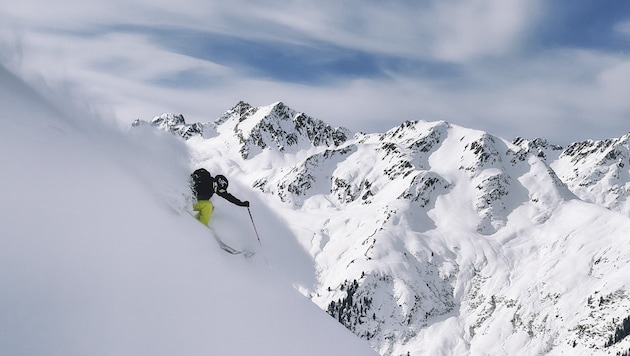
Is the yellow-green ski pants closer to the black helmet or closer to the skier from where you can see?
the skier

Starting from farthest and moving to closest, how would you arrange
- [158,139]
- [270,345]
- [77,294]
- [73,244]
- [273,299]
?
[158,139] → [273,299] → [270,345] → [73,244] → [77,294]

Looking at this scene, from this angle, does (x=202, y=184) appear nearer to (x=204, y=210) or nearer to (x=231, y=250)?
(x=204, y=210)

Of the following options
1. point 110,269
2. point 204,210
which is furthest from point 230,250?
point 110,269

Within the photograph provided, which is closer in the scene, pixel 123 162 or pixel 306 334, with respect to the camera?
pixel 306 334

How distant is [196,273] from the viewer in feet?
22.0

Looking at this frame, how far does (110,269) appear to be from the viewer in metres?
5.25

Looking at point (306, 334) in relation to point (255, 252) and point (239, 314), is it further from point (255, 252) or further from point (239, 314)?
point (255, 252)

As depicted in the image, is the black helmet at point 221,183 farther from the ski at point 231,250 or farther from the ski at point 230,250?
the ski at point 231,250

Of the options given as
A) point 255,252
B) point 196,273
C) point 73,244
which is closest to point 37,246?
point 73,244

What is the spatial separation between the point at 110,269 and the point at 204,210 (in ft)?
15.7

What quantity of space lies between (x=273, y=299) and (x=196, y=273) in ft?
5.90

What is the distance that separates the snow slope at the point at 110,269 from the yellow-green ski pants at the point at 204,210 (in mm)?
672

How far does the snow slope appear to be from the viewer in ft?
14.1

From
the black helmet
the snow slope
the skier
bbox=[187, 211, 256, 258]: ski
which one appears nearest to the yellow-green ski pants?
the skier
